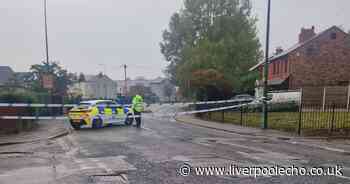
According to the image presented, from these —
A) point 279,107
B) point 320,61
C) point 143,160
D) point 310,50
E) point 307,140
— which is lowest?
point 307,140

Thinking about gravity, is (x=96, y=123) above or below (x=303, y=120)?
below

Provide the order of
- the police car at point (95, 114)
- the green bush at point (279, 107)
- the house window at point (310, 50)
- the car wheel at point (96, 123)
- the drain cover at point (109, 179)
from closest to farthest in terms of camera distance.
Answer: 1. the drain cover at point (109, 179)
2. the police car at point (95, 114)
3. the car wheel at point (96, 123)
4. the green bush at point (279, 107)
5. the house window at point (310, 50)

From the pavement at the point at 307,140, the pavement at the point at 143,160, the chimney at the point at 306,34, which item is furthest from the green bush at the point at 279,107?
the chimney at the point at 306,34

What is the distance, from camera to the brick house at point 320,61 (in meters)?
34.1

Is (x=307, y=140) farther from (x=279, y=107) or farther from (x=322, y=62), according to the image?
(x=322, y=62)

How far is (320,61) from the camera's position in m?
34.7

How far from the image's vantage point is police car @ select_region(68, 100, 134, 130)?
15609mm

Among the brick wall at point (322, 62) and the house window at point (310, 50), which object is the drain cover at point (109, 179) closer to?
the brick wall at point (322, 62)

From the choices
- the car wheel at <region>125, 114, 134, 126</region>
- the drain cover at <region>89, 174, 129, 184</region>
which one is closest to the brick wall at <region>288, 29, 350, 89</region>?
the car wheel at <region>125, 114, 134, 126</region>

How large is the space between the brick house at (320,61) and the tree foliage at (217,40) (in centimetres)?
655

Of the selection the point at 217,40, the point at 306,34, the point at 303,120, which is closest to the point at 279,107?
the point at 303,120

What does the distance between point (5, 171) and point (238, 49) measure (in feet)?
121

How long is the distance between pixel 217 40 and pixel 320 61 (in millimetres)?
13763

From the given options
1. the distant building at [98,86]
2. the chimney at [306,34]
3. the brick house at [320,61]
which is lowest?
the distant building at [98,86]
